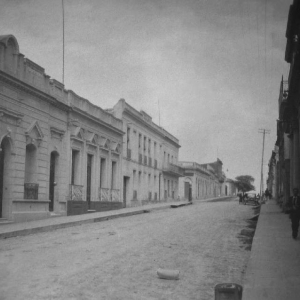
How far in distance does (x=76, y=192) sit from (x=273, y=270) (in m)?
16.9

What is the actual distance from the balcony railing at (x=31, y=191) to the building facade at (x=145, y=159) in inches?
516

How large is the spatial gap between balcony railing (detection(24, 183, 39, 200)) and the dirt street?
533 centimetres

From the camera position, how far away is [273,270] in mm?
7070

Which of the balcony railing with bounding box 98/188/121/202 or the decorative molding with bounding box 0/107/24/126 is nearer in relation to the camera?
the decorative molding with bounding box 0/107/24/126

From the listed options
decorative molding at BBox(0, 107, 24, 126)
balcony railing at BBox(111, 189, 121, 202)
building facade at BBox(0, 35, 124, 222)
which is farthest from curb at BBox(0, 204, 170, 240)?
balcony railing at BBox(111, 189, 121, 202)

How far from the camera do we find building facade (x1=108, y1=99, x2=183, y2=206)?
1273 inches

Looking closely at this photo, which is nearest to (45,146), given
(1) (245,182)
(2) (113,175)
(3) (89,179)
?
(3) (89,179)

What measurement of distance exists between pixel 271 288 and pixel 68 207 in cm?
1703

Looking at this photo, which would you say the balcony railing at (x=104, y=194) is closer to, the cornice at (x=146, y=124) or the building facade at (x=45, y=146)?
the building facade at (x=45, y=146)

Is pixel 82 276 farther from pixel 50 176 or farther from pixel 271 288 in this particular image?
pixel 50 176

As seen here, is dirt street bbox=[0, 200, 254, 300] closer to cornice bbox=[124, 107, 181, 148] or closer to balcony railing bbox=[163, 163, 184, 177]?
cornice bbox=[124, 107, 181, 148]

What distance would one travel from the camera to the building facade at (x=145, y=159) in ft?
106

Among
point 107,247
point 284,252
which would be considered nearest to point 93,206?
point 107,247

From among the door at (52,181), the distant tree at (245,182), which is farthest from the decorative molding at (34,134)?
the distant tree at (245,182)
